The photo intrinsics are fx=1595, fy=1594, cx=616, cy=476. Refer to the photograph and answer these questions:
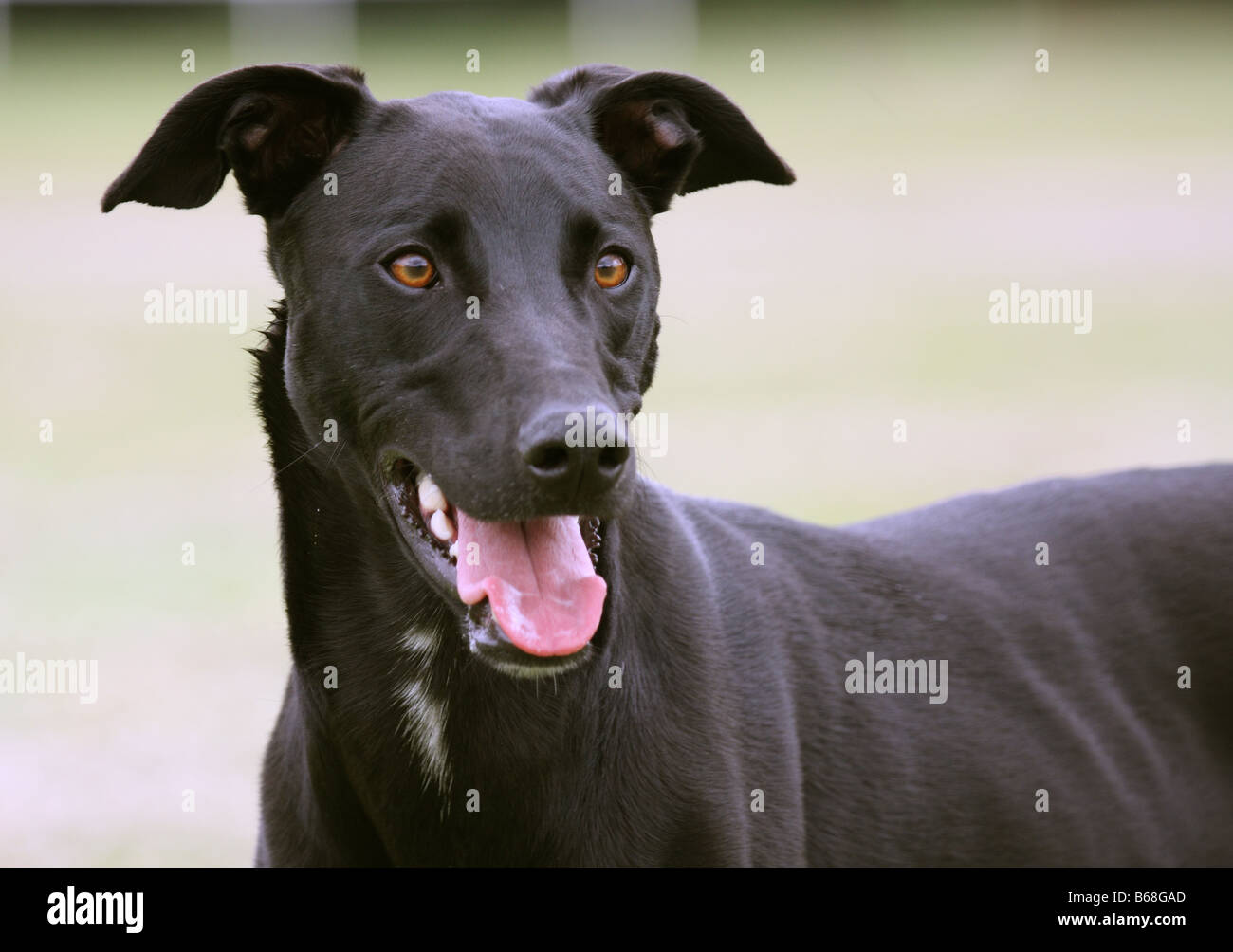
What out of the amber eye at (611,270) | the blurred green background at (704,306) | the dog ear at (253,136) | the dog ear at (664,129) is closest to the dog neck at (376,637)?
the dog ear at (253,136)

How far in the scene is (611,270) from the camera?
10.2 feet

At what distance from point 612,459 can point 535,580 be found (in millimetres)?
310

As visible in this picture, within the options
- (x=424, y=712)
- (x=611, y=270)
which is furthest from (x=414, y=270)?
(x=424, y=712)

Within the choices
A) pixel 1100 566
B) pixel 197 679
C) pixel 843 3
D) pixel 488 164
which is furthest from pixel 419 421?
pixel 843 3

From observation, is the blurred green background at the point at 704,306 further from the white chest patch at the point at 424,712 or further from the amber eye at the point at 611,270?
the amber eye at the point at 611,270

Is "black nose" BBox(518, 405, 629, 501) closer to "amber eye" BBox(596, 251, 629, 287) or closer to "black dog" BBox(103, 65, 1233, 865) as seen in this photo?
"black dog" BBox(103, 65, 1233, 865)

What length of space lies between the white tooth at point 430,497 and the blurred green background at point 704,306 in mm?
2663

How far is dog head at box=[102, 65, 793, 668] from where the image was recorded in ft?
9.22

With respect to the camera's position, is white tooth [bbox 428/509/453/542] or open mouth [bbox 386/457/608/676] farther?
white tooth [bbox 428/509/453/542]

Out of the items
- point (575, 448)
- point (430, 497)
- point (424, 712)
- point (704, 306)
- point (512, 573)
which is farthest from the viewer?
point (704, 306)

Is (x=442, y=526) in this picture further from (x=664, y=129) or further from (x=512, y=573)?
(x=664, y=129)

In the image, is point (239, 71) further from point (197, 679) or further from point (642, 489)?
point (197, 679)

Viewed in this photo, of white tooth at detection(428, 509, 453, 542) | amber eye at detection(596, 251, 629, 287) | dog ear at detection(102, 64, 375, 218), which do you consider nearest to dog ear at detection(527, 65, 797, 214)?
amber eye at detection(596, 251, 629, 287)

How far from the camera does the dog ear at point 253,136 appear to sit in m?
3.06
